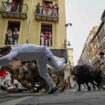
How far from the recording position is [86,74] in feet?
32.7

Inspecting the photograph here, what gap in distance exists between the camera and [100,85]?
1044 centimetres

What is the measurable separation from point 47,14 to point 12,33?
3.14 m

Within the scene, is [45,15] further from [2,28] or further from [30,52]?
[30,52]

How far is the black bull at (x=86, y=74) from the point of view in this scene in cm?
989

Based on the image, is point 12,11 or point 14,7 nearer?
point 12,11

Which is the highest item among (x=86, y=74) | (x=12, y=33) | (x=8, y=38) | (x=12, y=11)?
(x=12, y=11)

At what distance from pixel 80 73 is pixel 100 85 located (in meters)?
1.06

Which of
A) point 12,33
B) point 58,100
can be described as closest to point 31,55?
point 58,100

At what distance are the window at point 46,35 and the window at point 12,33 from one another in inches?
74.3

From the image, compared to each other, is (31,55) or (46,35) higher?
(46,35)

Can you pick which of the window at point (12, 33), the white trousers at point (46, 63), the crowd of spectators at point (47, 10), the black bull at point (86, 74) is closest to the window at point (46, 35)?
the crowd of spectators at point (47, 10)

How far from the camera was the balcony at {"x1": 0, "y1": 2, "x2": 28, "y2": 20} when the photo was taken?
21.9 metres

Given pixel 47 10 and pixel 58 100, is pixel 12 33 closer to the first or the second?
pixel 47 10

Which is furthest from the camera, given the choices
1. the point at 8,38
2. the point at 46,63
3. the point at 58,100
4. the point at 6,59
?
the point at 8,38
